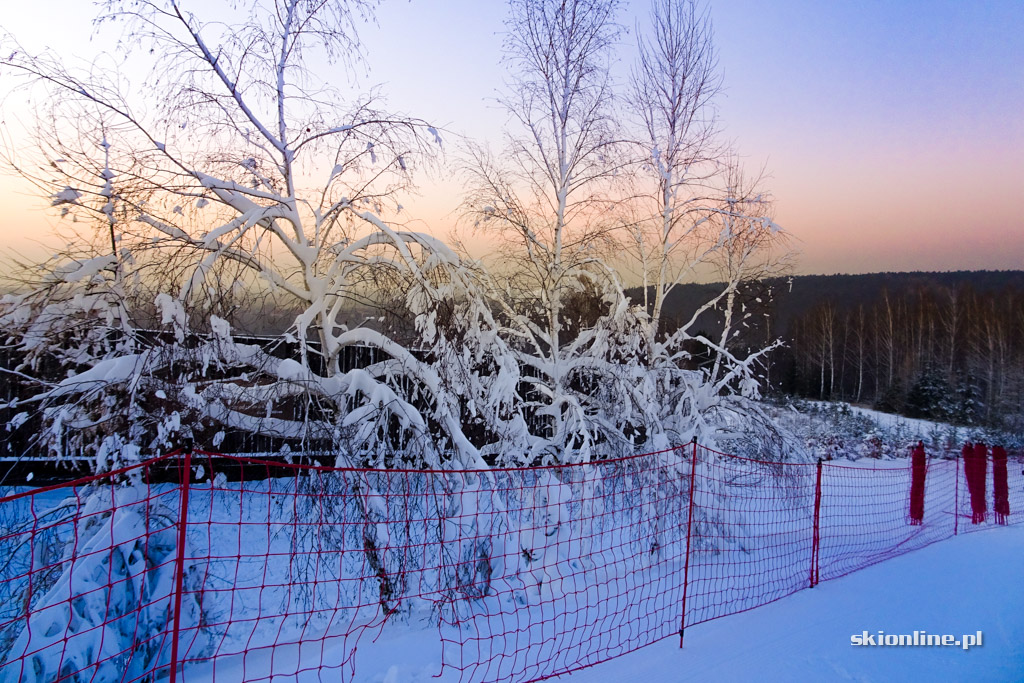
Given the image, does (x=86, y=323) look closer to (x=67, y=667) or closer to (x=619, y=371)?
(x=67, y=667)

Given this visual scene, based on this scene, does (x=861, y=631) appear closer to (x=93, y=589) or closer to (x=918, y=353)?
(x=93, y=589)

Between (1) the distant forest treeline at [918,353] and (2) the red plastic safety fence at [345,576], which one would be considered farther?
(1) the distant forest treeline at [918,353]

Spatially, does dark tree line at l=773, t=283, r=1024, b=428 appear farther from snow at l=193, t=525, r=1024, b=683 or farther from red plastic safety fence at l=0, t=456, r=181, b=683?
red plastic safety fence at l=0, t=456, r=181, b=683

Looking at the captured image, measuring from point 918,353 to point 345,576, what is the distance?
1709 inches

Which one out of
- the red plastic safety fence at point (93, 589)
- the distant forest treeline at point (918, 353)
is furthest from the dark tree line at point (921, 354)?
the red plastic safety fence at point (93, 589)

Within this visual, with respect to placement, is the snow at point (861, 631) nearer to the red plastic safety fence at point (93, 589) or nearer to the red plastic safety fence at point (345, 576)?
the red plastic safety fence at point (345, 576)

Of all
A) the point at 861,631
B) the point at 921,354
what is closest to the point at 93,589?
the point at 861,631

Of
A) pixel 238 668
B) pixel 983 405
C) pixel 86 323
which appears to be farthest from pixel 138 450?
pixel 983 405

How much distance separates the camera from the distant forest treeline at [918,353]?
94.7 feet

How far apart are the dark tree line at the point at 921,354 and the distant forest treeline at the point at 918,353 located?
7 cm

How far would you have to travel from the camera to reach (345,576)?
581cm

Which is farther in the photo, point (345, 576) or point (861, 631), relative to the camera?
point (345, 576)

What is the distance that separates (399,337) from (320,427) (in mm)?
1092

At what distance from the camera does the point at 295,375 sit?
4875mm
